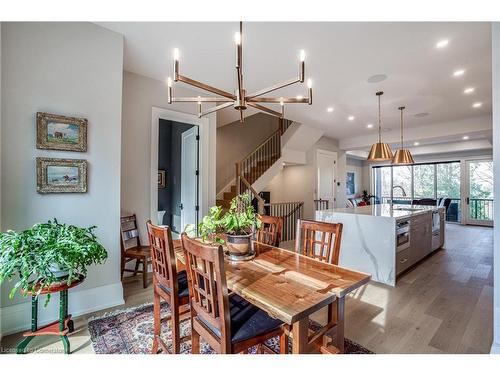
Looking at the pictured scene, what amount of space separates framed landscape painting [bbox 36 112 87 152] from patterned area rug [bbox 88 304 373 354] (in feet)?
5.39

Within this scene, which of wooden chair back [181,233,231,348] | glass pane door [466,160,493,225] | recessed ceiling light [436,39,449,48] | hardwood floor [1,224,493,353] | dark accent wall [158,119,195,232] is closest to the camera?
wooden chair back [181,233,231,348]

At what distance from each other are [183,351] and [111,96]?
99.2 inches

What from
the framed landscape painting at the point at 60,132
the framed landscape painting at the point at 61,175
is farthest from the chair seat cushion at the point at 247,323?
the framed landscape painting at the point at 60,132

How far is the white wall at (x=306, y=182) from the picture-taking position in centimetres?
696

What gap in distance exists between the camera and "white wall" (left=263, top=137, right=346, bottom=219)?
6.96 metres

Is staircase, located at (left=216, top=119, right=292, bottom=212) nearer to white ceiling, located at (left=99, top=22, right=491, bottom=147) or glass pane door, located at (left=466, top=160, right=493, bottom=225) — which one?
white ceiling, located at (left=99, top=22, right=491, bottom=147)

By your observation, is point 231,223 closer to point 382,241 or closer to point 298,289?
point 298,289

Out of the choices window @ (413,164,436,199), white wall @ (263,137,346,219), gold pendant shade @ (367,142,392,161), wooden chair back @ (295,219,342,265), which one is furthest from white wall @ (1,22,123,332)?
window @ (413,164,436,199)

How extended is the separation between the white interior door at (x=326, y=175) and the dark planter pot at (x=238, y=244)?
5.53 m

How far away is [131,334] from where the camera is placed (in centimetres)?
201

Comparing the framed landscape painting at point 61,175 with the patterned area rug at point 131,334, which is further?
the framed landscape painting at point 61,175

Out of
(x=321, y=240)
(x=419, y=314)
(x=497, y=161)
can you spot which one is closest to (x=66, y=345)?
(x=321, y=240)

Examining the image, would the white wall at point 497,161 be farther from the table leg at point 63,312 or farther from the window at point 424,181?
the window at point 424,181
